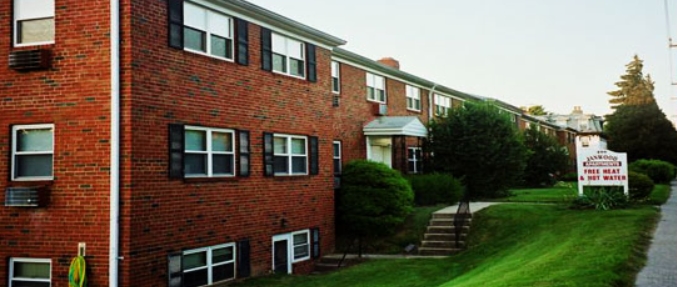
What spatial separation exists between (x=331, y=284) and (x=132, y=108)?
6.12 m

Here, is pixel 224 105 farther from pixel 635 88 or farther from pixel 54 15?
pixel 635 88

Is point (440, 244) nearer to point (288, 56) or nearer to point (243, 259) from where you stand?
point (243, 259)

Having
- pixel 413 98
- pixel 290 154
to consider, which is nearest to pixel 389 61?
pixel 413 98

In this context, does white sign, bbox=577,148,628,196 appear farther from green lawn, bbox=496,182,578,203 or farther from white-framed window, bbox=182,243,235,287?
white-framed window, bbox=182,243,235,287

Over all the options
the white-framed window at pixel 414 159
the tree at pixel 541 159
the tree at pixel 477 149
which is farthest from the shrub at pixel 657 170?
the white-framed window at pixel 414 159

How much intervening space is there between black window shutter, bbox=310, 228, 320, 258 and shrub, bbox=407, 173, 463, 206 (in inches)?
280

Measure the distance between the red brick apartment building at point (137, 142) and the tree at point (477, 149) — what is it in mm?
13083

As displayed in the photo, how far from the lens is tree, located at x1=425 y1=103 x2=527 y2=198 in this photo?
27.2m

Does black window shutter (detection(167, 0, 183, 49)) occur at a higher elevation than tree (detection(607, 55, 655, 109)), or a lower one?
lower

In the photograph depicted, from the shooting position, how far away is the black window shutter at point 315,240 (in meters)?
17.9

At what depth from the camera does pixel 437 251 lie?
59.6 ft

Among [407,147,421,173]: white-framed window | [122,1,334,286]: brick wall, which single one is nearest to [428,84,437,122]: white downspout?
[407,147,421,173]: white-framed window

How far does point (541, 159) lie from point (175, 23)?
115 ft

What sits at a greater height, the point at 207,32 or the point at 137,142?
the point at 207,32
